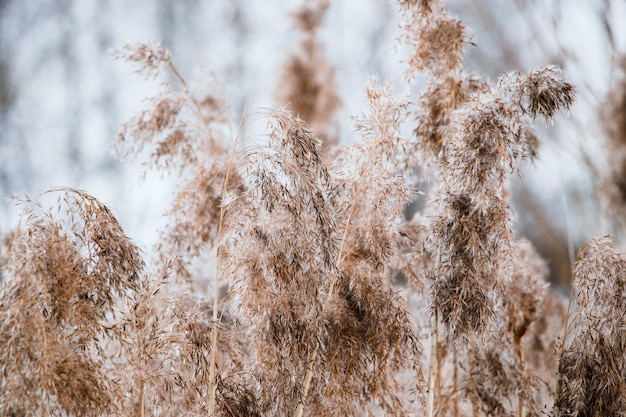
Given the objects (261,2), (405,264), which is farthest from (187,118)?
(261,2)

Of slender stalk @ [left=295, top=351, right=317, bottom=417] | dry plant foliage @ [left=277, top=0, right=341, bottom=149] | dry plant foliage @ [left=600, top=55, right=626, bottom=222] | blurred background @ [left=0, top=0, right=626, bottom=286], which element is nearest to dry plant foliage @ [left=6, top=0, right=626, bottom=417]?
slender stalk @ [left=295, top=351, right=317, bottom=417]

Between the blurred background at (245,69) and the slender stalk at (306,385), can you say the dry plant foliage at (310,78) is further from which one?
the slender stalk at (306,385)

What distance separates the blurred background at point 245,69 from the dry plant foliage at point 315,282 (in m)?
3.62

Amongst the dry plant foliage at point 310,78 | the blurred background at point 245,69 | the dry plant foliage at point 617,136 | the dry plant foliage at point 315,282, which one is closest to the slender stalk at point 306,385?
the dry plant foliage at point 315,282

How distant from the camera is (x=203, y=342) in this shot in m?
3.15

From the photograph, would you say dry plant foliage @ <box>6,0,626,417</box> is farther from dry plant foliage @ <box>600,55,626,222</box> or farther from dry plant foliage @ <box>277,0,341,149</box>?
dry plant foliage @ <box>277,0,341,149</box>

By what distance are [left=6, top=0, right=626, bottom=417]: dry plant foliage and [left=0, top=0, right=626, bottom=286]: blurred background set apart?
3623 mm

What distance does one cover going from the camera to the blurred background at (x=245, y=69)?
7.17 m

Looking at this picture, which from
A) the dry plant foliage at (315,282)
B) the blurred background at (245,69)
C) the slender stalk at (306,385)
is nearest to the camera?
the dry plant foliage at (315,282)

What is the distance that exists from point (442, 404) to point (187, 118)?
2.61m

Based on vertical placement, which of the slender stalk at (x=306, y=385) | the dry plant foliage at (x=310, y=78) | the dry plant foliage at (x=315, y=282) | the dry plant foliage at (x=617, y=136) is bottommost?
the slender stalk at (x=306, y=385)

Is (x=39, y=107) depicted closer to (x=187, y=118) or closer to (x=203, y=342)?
(x=187, y=118)

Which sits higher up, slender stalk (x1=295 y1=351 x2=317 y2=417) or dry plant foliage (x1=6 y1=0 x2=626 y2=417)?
dry plant foliage (x1=6 y1=0 x2=626 y2=417)

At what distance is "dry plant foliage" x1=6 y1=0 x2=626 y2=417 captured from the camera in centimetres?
271
